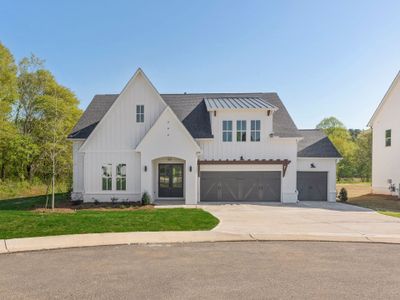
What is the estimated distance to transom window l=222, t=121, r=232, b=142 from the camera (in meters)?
19.2

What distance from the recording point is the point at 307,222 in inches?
475

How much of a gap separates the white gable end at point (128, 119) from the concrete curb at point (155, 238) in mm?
9249

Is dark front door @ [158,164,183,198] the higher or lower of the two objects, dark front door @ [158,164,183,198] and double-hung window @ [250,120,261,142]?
the lower

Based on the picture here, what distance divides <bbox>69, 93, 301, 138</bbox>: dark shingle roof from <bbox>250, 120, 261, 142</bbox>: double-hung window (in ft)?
4.36

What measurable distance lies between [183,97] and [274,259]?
17684mm

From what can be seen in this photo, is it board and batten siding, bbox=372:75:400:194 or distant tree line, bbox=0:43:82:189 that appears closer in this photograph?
board and batten siding, bbox=372:75:400:194

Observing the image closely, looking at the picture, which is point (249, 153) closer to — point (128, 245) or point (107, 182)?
point (107, 182)

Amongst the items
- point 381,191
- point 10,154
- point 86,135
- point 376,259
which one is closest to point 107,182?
point 86,135

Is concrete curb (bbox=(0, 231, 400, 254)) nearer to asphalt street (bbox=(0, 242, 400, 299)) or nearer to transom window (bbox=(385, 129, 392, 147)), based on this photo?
asphalt street (bbox=(0, 242, 400, 299))

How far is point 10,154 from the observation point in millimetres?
29266

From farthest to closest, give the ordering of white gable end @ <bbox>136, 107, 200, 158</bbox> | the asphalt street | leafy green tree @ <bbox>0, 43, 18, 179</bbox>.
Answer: leafy green tree @ <bbox>0, 43, 18, 179</bbox> → white gable end @ <bbox>136, 107, 200, 158</bbox> → the asphalt street

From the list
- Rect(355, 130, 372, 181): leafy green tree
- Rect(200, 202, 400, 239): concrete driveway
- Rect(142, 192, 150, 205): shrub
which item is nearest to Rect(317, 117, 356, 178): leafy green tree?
Rect(355, 130, 372, 181): leafy green tree

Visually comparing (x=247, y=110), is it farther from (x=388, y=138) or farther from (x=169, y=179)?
(x=388, y=138)

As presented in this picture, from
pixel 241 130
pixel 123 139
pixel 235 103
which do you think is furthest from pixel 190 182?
pixel 235 103
